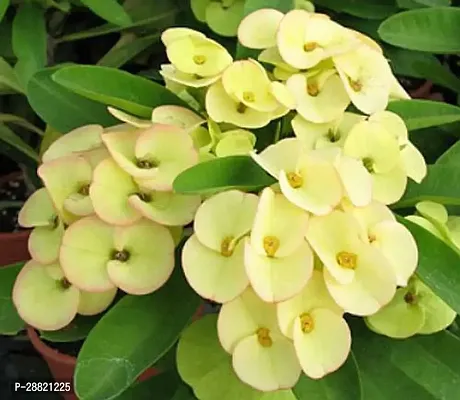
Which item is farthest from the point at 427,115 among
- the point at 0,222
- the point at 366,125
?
the point at 0,222

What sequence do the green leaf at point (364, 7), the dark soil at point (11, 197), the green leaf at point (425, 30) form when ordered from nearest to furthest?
1. the green leaf at point (425, 30)
2. the green leaf at point (364, 7)
3. the dark soil at point (11, 197)

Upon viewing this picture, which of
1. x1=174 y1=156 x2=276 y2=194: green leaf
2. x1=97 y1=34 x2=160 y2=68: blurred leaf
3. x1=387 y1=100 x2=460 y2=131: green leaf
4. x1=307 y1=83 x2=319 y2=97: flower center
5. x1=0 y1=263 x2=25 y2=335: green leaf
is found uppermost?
x1=307 y1=83 x2=319 y2=97: flower center

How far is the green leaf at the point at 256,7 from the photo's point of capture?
35.9 inches

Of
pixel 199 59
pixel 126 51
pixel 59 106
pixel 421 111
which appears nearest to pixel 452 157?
pixel 421 111

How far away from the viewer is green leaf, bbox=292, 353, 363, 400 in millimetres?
783

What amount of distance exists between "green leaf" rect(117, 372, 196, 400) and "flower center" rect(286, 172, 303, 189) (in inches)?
10.2

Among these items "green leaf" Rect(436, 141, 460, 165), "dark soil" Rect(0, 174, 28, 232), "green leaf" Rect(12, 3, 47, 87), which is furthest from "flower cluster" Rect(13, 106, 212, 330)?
"dark soil" Rect(0, 174, 28, 232)

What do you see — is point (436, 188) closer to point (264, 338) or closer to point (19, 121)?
point (264, 338)

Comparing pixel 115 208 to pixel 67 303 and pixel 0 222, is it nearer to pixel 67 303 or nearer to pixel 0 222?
pixel 67 303

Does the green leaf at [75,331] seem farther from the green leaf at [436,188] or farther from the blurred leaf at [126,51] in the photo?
the blurred leaf at [126,51]

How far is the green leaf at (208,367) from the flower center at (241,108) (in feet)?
0.62

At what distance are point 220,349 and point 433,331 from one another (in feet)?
0.61

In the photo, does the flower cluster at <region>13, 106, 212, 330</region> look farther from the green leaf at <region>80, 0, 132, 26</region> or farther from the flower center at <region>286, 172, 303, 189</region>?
the green leaf at <region>80, 0, 132, 26</region>

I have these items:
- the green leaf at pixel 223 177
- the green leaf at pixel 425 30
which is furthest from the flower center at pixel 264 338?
the green leaf at pixel 425 30
